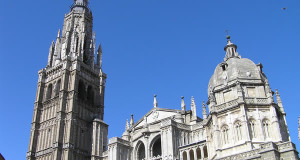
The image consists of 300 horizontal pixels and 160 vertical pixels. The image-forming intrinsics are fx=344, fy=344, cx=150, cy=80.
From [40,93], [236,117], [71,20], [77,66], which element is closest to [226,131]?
[236,117]

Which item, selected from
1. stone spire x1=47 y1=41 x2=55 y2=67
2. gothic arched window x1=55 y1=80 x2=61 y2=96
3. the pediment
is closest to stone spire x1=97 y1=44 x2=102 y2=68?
stone spire x1=47 y1=41 x2=55 y2=67

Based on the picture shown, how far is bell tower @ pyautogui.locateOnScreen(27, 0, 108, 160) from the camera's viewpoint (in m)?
60.1

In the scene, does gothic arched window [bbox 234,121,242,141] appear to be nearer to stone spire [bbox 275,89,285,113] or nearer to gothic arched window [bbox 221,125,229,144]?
gothic arched window [bbox 221,125,229,144]

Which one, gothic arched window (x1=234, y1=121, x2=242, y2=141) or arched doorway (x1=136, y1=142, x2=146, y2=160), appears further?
arched doorway (x1=136, y1=142, x2=146, y2=160)

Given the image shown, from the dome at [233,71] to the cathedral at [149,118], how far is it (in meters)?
0.13

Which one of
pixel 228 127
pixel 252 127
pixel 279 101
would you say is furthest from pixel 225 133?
pixel 279 101

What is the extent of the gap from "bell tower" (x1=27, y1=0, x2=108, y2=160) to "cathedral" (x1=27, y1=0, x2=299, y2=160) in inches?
6.5

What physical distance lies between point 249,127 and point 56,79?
4111 centimetres

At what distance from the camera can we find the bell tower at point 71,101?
60125 millimetres

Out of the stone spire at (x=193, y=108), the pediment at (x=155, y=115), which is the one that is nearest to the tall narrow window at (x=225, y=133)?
the stone spire at (x=193, y=108)

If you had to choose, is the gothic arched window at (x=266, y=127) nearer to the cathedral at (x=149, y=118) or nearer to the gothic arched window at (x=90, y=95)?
the cathedral at (x=149, y=118)

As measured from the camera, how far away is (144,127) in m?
53.4

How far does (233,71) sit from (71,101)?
102ft

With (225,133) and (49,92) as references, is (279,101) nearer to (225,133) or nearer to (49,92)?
(225,133)
